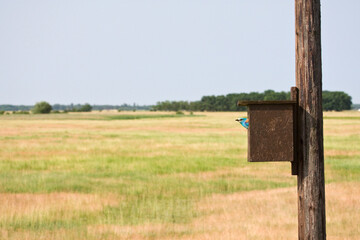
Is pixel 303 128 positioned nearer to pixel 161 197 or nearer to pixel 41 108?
pixel 161 197

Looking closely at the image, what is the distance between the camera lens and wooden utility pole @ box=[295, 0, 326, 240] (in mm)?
5359

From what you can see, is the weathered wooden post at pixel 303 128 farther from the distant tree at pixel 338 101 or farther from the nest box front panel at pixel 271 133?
the distant tree at pixel 338 101

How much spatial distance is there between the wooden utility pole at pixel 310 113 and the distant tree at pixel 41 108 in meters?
155

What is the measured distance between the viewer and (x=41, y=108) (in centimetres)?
15550

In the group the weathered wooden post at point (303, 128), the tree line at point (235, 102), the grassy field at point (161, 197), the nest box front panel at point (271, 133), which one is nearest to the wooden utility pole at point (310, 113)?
the weathered wooden post at point (303, 128)

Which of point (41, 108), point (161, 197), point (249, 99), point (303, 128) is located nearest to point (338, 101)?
point (249, 99)

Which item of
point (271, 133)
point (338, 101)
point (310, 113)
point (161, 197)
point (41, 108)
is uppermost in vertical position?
point (338, 101)

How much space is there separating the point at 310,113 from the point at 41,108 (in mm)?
155743

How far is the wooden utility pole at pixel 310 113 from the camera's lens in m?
5.36

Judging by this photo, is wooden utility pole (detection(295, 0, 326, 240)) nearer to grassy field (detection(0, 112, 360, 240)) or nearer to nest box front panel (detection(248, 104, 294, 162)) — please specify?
nest box front panel (detection(248, 104, 294, 162))

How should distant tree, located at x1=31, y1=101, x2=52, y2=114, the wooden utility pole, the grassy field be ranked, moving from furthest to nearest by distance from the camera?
distant tree, located at x1=31, y1=101, x2=52, y2=114 < the grassy field < the wooden utility pole

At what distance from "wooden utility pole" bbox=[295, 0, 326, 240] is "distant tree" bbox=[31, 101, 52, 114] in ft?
508

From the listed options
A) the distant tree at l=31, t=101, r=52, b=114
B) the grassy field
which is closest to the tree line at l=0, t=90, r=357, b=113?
the distant tree at l=31, t=101, r=52, b=114

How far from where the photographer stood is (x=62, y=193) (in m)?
16.1
